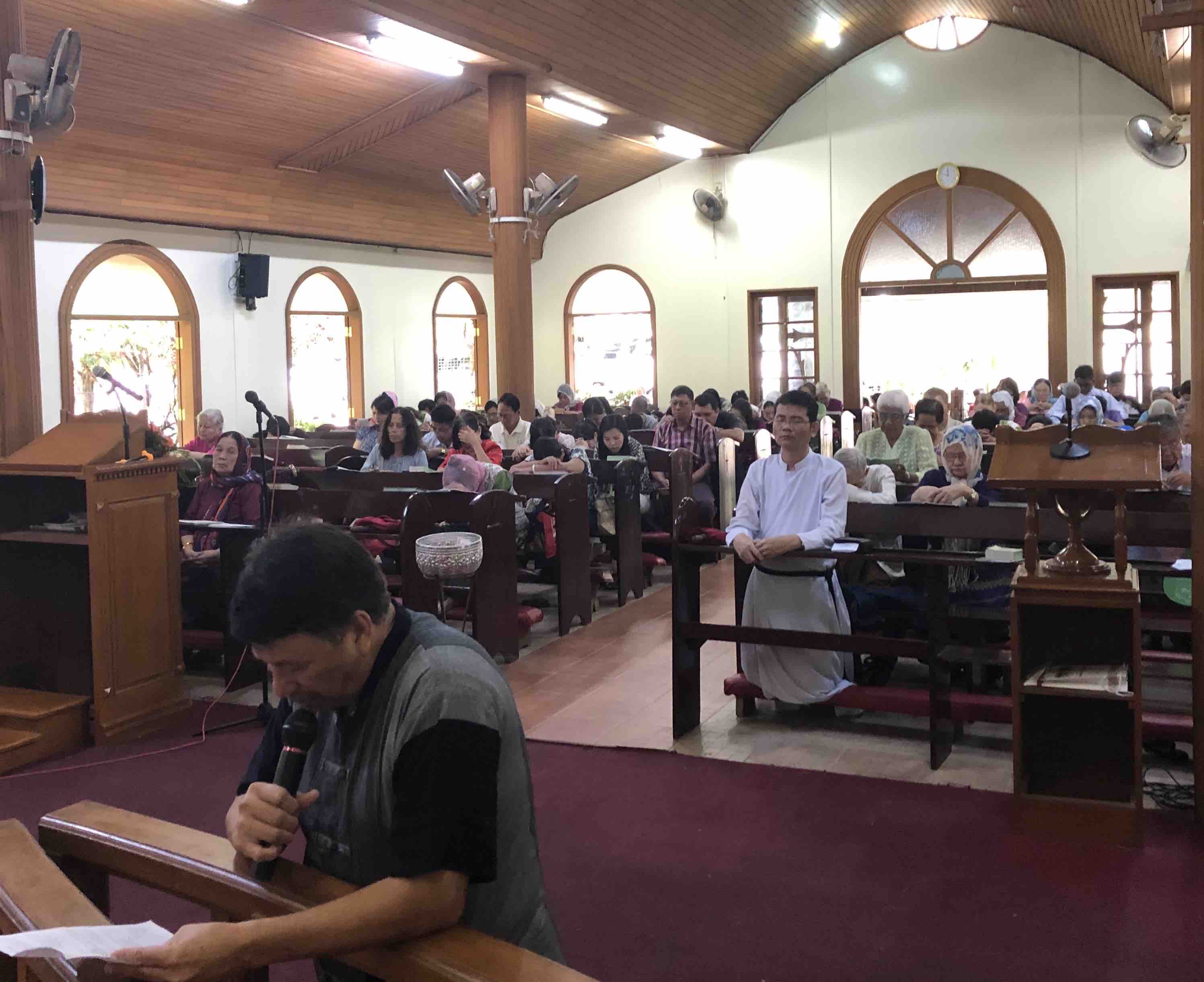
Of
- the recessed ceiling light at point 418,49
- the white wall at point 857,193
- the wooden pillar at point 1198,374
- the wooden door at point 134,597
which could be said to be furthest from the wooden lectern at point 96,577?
the white wall at point 857,193

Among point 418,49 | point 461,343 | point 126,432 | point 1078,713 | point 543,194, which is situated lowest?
point 1078,713

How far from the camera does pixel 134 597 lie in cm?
483

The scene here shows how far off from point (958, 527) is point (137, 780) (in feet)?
10.3

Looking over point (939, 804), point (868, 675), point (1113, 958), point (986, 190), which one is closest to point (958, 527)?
point (868, 675)

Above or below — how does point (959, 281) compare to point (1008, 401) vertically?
above

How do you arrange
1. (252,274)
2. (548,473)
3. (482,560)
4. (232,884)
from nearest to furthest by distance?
(232,884), (482,560), (548,473), (252,274)

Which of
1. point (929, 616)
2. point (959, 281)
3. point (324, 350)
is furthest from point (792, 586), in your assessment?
point (959, 281)

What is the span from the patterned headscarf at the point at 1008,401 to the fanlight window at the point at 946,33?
5.17 m

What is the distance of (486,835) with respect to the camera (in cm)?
142

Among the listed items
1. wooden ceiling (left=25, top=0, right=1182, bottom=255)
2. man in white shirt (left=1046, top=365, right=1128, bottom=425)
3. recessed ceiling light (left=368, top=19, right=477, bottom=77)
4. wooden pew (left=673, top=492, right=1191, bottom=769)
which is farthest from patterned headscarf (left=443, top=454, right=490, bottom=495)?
man in white shirt (left=1046, top=365, right=1128, bottom=425)

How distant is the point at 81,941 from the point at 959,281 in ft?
46.1

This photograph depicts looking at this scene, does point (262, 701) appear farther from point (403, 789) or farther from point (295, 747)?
point (403, 789)

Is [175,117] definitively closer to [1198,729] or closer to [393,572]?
[393,572]

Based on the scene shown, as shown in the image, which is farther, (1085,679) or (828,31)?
(828,31)
